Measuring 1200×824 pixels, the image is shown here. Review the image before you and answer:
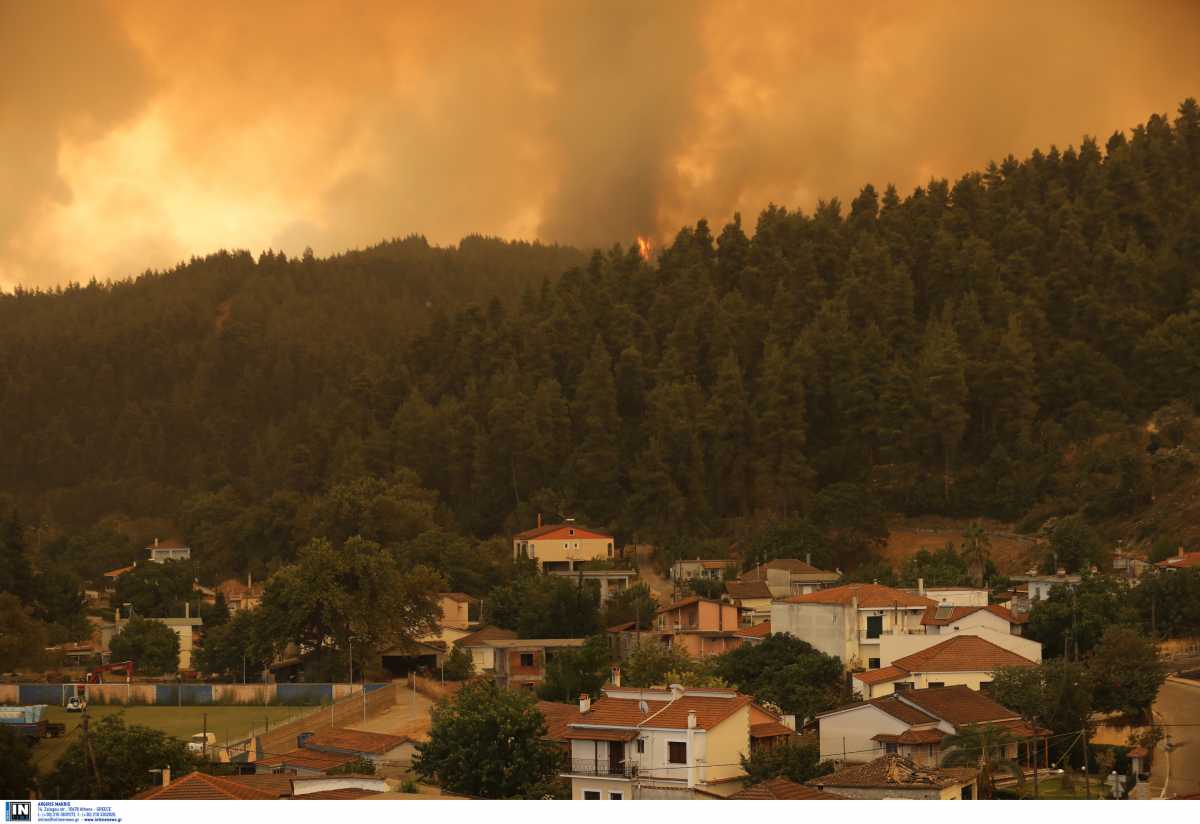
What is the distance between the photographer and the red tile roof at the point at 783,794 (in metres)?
13.6

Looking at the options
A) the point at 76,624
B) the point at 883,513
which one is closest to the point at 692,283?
the point at 883,513

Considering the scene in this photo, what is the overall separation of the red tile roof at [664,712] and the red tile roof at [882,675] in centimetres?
396

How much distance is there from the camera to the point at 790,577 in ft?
95.1

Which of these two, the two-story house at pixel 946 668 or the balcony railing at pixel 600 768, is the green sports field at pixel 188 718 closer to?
the balcony railing at pixel 600 768

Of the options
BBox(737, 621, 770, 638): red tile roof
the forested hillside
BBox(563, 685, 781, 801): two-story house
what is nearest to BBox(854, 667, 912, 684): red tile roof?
BBox(737, 621, 770, 638): red tile roof

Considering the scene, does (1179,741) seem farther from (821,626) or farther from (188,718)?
(188,718)

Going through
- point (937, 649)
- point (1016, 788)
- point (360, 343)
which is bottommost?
point (1016, 788)

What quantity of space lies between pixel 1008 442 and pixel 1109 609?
532 inches

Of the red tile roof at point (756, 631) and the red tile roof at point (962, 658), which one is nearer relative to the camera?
the red tile roof at point (962, 658)

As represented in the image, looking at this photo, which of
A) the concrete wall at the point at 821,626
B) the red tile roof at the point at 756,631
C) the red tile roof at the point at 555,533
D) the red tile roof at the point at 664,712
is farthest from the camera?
the red tile roof at the point at 555,533

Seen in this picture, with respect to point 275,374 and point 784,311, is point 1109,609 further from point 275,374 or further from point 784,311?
point 275,374

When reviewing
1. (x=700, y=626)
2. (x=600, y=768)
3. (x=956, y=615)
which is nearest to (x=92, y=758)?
(x=600, y=768)

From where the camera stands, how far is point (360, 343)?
204ft

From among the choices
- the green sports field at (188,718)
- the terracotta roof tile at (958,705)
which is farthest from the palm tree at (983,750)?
the green sports field at (188,718)
